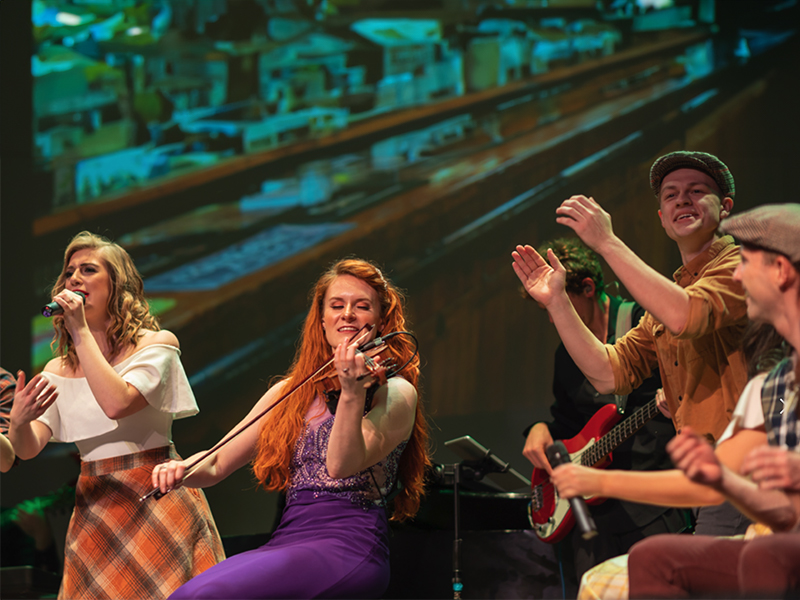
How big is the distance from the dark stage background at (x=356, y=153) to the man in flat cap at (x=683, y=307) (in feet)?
5.67

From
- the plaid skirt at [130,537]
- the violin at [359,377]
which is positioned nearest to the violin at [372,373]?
the violin at [359,377]

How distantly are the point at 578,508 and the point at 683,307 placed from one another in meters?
0.68

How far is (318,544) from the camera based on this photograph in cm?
229

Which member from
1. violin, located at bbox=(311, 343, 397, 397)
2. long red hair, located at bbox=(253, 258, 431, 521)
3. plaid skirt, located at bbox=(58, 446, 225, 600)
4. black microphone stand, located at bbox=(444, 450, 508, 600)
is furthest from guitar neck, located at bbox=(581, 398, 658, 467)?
plaid skirt, located at bbox=(58, 446, 225, 600)

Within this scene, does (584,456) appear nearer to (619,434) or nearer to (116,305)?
(619,434)

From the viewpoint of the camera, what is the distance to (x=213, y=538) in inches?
112

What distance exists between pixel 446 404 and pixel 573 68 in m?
1.97

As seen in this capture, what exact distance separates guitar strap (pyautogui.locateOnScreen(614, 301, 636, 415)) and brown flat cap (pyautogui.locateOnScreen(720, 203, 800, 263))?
149 cm

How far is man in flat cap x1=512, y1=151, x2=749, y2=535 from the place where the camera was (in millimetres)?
2012

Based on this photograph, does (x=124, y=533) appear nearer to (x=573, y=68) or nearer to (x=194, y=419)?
(x=194, y=419)

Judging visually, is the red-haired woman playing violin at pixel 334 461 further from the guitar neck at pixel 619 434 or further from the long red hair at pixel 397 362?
the guitar neck at pixel 619 434

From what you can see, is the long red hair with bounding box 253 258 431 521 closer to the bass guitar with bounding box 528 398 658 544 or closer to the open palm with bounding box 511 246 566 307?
the open palm with bounding box 511 246 566 307

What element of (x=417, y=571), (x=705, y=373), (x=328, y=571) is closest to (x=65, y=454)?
(x=417, y=571)

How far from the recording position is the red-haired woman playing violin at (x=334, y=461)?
7.14 feet
